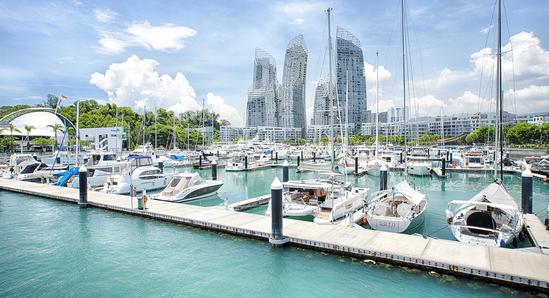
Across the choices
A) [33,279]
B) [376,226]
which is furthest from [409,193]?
[33,279]

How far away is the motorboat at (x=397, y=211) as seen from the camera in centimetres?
1556

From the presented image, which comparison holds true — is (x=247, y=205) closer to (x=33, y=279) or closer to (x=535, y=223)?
(x=33, y=279)

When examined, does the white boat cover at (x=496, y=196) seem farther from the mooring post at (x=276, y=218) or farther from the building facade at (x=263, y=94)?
the building facade at (x=263, y=94)

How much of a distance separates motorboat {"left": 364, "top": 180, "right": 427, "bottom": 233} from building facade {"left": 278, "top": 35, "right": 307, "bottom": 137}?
135m

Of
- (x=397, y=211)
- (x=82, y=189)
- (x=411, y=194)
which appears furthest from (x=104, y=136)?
(x=397, y=211)

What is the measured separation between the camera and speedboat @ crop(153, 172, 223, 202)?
955 inches

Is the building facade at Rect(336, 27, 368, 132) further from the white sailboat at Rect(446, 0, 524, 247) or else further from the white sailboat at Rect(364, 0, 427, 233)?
the white sailboat at Rect(446, 0, 524, 247)

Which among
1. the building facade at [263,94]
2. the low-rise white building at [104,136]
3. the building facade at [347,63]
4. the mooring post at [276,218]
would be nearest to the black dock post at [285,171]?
the mooring post at [276,218]

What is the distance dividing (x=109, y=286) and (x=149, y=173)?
2000cm

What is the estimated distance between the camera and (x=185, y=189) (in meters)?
24.8

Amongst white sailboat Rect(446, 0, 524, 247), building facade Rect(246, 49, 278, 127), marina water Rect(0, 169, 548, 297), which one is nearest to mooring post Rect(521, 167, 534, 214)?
white sailboat Rect(446, 0, 524, 247)

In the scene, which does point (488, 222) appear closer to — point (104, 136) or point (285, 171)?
point (285, 171)

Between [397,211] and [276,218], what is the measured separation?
6468 millimetres

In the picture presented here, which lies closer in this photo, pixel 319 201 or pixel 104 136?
pixel 319 201
